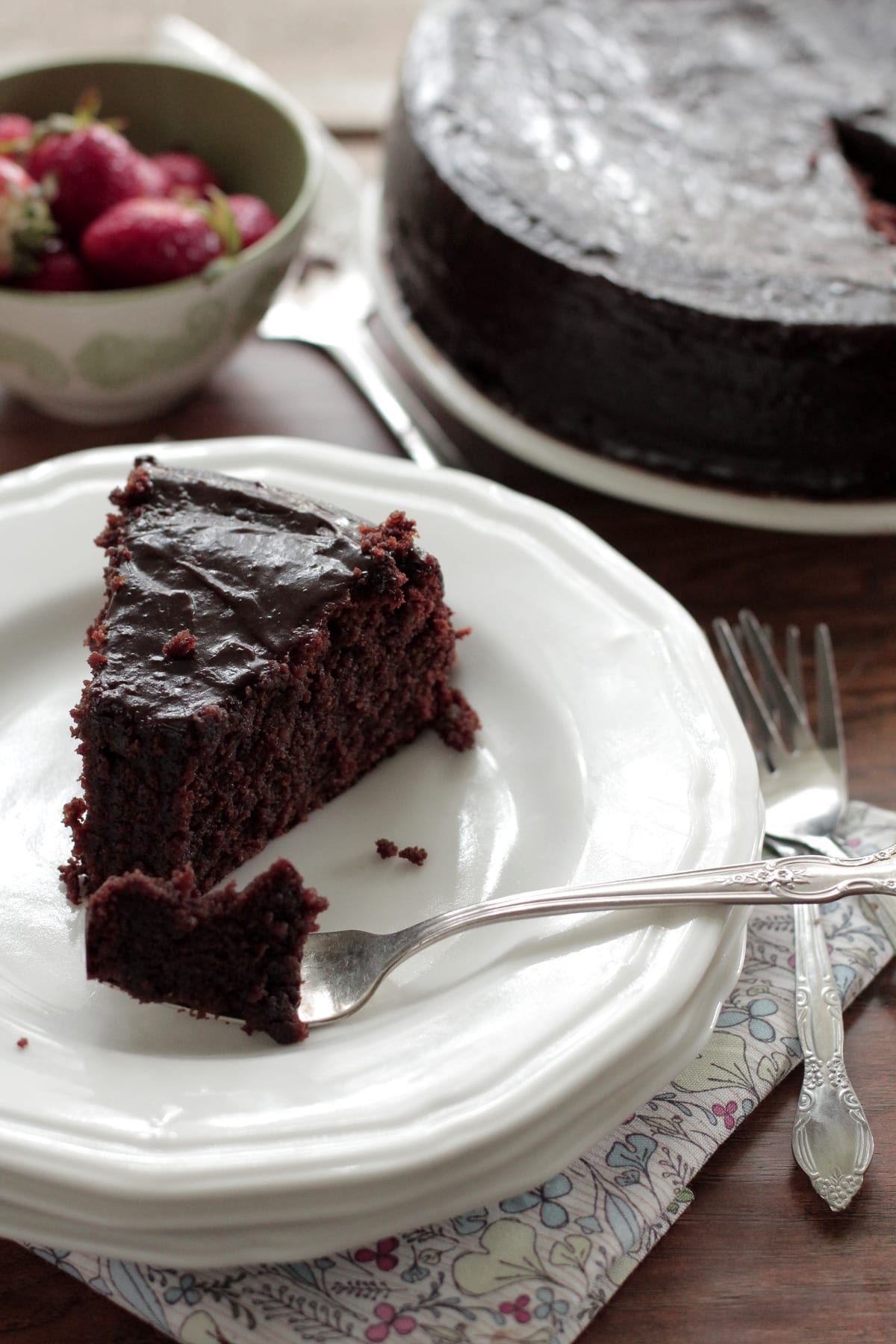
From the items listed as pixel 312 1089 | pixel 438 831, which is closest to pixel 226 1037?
pixel 312 1089

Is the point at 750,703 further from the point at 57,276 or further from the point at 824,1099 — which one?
the point at 57,276

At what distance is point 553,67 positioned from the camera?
9.13ft

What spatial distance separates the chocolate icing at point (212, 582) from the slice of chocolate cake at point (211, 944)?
265 mm

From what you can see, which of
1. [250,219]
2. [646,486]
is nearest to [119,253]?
[250,219]

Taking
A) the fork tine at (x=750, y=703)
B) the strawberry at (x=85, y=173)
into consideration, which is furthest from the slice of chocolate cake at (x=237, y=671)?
the strawberry at (x=85, y=173)

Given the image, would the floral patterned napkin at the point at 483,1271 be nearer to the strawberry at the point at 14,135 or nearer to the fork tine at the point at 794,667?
the fork tine at the point at 794,667

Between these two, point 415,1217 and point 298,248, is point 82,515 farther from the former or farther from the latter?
point 415,1217

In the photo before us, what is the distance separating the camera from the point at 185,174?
2912 millimetres

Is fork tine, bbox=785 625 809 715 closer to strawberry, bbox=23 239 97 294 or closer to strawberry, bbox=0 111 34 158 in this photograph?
strawberry, bbox=23 239 97 294

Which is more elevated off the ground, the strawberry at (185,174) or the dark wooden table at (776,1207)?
the strawberry at (185,174)

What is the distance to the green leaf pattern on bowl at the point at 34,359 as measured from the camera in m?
2.52

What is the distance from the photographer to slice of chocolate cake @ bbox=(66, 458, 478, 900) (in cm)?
170

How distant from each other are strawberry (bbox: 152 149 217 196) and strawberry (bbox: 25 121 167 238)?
211 mm

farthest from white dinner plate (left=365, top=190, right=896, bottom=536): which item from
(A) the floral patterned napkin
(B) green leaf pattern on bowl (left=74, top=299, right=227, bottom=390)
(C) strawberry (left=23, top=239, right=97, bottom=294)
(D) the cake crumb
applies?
(A) the floral patterned napkin
